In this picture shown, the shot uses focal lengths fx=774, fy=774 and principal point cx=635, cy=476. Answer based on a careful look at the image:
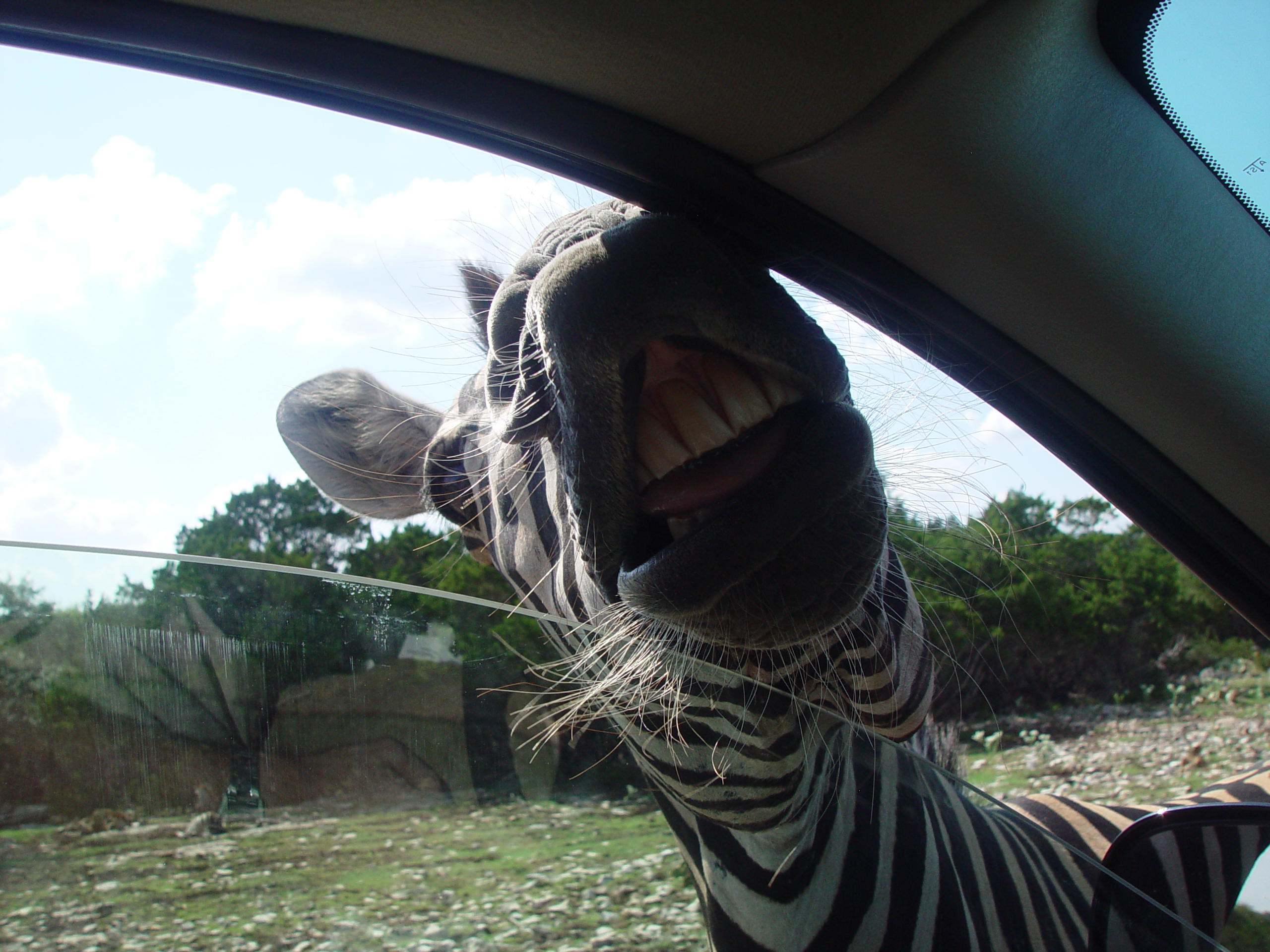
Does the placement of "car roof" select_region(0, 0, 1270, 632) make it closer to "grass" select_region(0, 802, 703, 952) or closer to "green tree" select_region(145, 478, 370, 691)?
"green tree" select_region(145, 478, 370, 691)

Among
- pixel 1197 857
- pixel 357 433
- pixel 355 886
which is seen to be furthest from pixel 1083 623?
pixel 355 886

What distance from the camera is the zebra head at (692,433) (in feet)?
3.43

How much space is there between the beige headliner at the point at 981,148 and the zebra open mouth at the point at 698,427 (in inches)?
14.6

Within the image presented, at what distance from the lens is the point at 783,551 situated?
111 cm

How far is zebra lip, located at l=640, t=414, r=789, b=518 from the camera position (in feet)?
3.61

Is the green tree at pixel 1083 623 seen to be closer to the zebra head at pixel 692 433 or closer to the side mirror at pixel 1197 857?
the side mirror at pixel 1197 857

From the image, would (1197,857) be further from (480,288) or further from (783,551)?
(480,288)

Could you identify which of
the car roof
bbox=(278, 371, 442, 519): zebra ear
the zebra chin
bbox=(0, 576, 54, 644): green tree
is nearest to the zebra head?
the zebra chin

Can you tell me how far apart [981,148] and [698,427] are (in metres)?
0.61

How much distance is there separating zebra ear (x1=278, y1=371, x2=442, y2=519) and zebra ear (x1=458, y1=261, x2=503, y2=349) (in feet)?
1.93

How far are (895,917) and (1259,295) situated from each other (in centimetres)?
122

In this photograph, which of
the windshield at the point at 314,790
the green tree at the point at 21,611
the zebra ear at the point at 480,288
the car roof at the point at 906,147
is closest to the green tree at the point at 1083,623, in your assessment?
the car roof at the point at 906,147

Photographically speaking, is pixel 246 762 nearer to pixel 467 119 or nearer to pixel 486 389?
pixel 486 389

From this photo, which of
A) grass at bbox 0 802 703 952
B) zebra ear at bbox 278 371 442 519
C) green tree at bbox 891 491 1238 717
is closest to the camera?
grass at bbox 0 802 703 952
